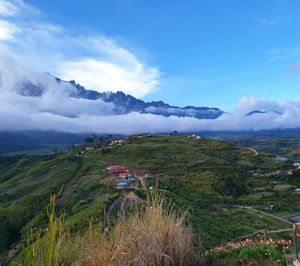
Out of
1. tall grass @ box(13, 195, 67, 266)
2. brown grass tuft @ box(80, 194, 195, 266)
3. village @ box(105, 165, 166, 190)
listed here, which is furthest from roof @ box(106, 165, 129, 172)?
tall grass @ box(13, 195, 67, 266)

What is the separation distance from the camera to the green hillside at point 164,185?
1879 inches

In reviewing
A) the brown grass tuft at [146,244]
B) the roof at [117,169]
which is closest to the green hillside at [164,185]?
the roof at [117,169]

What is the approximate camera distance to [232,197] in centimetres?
6769

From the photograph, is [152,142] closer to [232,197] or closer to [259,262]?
[232,197]

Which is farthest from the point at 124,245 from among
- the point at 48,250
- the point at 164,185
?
the point at 164,185

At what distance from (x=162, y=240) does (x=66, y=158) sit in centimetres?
10198

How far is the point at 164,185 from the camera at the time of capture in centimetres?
6725

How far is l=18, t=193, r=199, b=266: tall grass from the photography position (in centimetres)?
467

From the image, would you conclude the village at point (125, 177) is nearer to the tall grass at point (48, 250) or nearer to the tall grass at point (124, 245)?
the tall grass at point (124, 245)

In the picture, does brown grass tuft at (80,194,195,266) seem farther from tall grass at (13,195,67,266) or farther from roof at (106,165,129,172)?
roof at (106,165,129,172)

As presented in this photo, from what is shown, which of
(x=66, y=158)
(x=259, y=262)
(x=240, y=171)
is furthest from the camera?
(x=66, y=158)

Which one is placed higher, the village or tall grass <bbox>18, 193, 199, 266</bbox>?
tall grass <bbox>18, 193, 199, 266</bbox>

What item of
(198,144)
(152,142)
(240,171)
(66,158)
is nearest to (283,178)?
(240,171)

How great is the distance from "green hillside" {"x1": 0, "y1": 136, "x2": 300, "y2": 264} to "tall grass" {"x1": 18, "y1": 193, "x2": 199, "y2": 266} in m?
27.8
